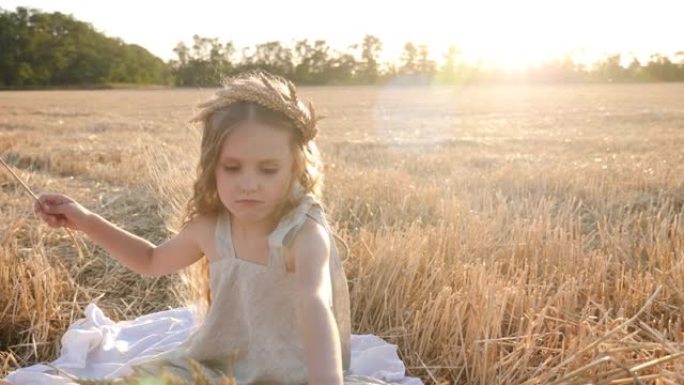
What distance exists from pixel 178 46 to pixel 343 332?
69228mm

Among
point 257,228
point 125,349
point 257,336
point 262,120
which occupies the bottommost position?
point 125,349

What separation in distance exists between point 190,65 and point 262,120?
201 feet

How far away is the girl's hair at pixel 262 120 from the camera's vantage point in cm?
214

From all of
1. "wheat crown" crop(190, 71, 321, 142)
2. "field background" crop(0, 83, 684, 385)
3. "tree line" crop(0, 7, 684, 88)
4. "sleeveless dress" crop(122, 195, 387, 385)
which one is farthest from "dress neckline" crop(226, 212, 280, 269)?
"tree line" crop(0, 7, 684, 88)

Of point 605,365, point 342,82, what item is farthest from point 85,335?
point 342,82

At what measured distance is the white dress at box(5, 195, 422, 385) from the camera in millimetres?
2256

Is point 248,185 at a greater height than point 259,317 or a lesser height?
greater

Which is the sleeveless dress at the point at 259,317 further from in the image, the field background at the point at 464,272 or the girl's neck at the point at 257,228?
the field background at the point at 464,272

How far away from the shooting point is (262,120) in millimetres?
2143

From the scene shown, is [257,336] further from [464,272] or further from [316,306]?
[464,272]

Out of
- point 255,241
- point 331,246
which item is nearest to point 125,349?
point 255,241

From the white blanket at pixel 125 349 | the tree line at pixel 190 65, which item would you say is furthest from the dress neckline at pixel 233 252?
the tree line at pixel 190 65

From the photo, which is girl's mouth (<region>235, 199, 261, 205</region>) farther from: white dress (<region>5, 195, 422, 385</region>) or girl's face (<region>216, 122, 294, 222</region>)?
white dress (<region>5, 195, 422, 385</region>)

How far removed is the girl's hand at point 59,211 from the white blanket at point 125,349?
482mm
